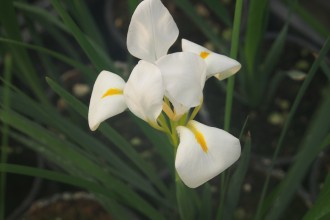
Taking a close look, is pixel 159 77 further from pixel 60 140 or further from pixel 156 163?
pixel 156 163

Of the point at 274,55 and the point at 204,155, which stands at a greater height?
the point at 204,155

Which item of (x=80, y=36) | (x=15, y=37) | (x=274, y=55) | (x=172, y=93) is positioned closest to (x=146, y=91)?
(x=172, y=93)

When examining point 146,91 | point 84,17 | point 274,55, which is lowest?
point 274,55

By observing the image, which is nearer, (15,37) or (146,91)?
(146,91)

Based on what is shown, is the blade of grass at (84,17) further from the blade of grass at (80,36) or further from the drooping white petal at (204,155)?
the drooping white petal at (204,155)

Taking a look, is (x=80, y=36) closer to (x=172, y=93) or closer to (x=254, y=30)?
(x=172, y=93)

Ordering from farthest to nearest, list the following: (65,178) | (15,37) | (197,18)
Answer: (197,18) → (15,37) → (65,178)
